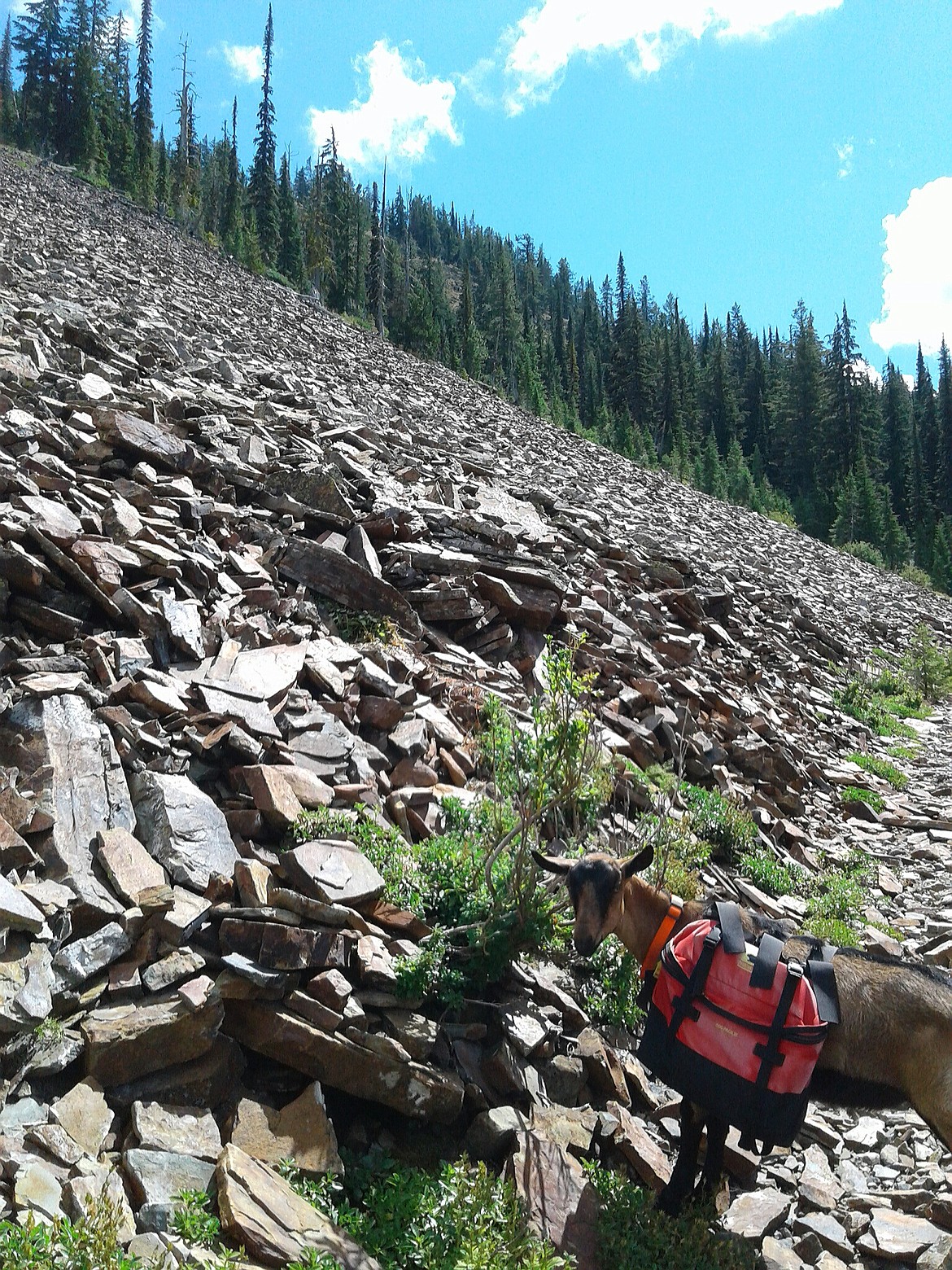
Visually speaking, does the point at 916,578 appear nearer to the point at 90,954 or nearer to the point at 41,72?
the point at 90,954

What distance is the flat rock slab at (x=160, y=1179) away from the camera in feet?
9.43

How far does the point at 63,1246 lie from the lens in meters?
2.54

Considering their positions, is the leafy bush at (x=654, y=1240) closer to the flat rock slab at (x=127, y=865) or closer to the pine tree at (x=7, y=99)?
the flat rock slab at (x=127, y=865)

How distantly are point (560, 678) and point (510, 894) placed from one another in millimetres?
A: 1533

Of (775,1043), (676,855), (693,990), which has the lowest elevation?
(676,855)

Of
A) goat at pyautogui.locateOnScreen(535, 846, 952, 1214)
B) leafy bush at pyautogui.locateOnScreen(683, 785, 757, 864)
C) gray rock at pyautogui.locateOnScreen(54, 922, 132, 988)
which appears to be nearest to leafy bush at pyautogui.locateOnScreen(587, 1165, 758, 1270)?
goat at pyautogui.locateOnScreen(535, 846, 952, 1214)

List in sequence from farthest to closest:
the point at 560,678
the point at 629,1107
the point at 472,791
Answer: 1. the point at 472,791
2. the point at 560,678
3. the point at 629,1107

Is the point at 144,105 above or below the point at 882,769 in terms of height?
above

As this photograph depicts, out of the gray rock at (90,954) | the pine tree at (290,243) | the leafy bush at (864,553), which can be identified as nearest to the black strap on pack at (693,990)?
the gray rock at (90,954)

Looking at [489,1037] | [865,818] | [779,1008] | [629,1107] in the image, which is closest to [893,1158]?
[629,1107]

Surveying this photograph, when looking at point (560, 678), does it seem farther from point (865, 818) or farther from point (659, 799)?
point (865, 818)

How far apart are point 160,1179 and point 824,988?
3030 mm

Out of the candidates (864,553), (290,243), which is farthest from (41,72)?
(864,553)

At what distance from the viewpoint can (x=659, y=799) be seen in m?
7.68
